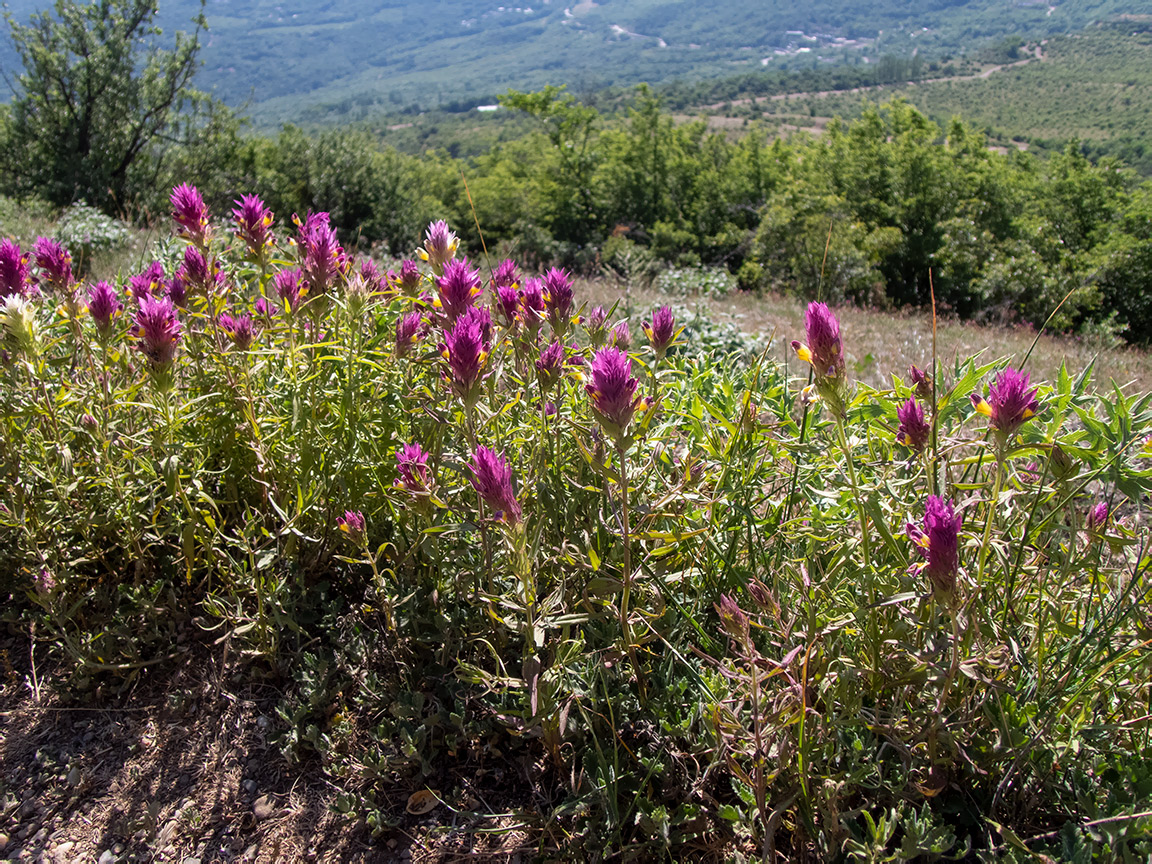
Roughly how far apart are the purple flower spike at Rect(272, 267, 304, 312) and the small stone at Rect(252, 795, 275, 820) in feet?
4.05

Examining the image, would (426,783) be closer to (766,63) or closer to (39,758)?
(39,758)

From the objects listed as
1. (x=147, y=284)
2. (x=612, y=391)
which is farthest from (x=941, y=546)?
(x=147, y=284)

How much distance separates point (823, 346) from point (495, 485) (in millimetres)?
627

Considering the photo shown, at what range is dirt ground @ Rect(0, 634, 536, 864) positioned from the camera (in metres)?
1.53

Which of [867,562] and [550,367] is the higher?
[550,367]

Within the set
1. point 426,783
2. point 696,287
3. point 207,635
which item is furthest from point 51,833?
point 696,287

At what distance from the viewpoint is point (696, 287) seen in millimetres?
9664

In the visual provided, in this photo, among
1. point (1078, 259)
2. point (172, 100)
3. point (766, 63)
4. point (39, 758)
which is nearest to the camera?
point (39, 758)

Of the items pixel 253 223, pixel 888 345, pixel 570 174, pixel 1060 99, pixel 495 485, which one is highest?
pixel 1060 99

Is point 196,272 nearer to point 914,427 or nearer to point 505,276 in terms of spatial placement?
point 505,276

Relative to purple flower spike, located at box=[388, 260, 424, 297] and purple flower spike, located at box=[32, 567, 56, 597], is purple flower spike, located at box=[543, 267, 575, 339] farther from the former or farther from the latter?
purple flower spike, located at box=[32, 567, 56, 597]

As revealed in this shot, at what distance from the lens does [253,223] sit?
192 cm

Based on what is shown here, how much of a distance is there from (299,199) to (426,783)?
84.2 feet

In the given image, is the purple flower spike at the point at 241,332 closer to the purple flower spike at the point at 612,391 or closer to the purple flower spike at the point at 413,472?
the purple flower spike at the point at 413,472
